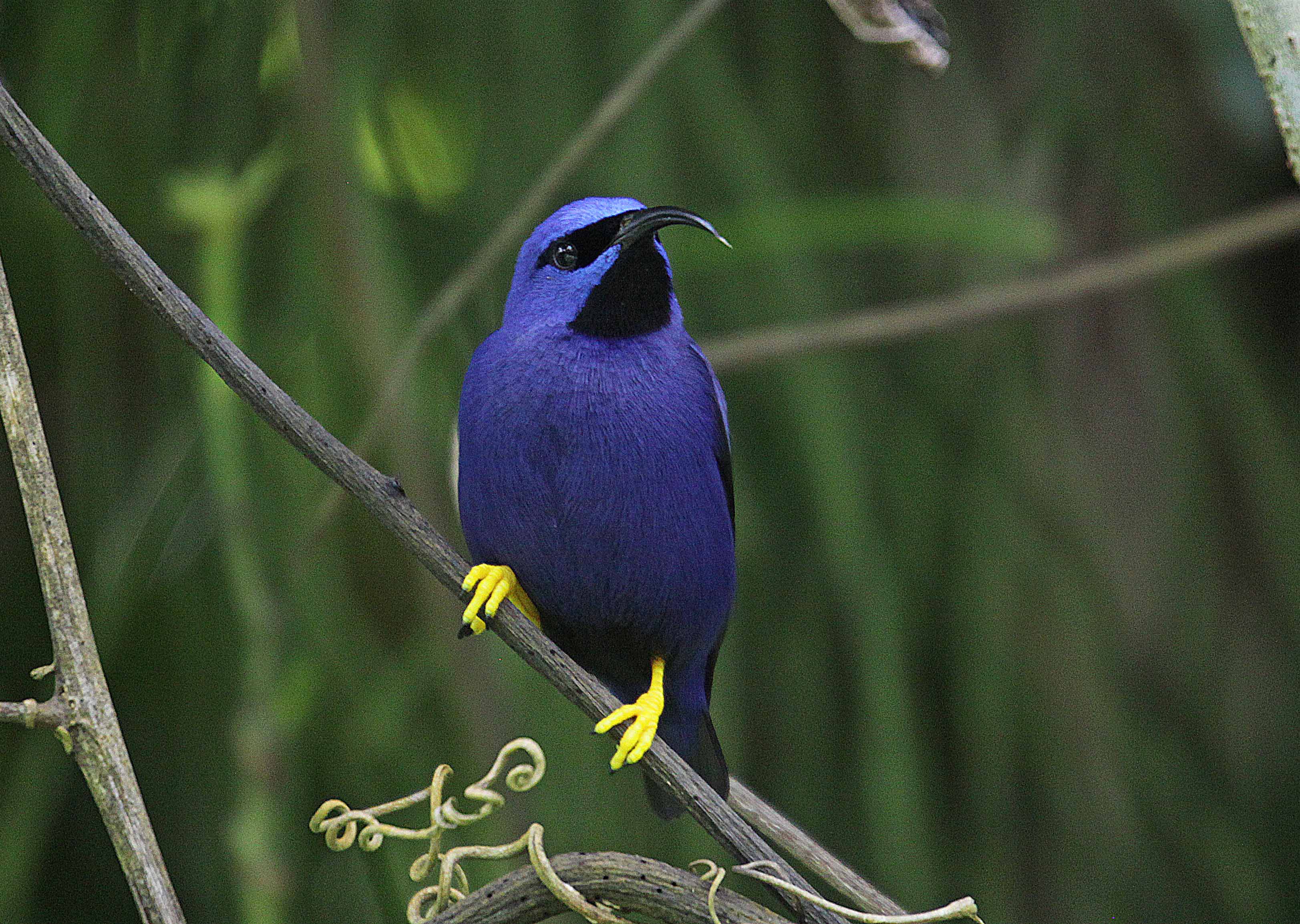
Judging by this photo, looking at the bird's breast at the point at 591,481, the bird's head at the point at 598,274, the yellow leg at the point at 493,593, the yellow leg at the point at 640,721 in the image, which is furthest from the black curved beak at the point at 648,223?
the yellow leg at the point at 640,721

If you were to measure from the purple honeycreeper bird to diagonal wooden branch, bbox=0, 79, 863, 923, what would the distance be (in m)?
0.41

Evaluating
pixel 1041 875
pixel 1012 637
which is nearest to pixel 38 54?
pixel 1012 637

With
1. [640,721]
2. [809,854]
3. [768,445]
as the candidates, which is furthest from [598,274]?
[768,445]

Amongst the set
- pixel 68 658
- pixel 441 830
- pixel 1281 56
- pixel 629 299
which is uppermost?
pixel 1281 56

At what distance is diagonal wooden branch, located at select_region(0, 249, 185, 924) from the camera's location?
1.27 meters

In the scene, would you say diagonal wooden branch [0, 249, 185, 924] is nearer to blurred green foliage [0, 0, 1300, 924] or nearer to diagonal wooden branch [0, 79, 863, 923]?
diagonal wooden branch [0, 79, 863, 923]

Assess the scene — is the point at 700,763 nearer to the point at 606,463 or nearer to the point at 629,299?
the point at 606,463

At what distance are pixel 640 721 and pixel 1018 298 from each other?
50.0 inches

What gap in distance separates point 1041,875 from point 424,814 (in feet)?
4.83

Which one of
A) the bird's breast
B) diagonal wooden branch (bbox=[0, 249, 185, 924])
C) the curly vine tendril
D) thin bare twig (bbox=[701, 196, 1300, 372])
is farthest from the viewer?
thin bare twig (bbox=[701, 196, 1300, 372])

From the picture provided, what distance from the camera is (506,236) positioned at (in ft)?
8.30

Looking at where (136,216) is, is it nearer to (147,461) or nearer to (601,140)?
(147,461)

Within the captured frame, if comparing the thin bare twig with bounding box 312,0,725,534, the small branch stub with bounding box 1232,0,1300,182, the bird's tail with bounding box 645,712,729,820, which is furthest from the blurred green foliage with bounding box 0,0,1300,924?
the small branch stub with bounding box 1232,0,1300,182

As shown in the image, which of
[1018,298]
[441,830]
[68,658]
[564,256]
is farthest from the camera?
[1018,298]
